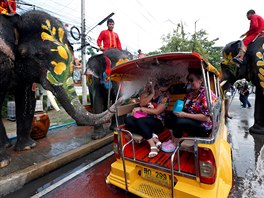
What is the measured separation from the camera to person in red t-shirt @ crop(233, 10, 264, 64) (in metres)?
5.36

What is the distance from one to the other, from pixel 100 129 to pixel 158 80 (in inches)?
94.1

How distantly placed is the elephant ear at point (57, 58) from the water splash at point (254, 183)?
10.8 feet

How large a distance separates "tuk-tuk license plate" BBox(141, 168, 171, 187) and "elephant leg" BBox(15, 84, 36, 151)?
9.88ft

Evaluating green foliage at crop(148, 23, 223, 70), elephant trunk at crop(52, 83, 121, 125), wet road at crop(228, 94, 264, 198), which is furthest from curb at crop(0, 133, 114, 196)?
green foliage at crop(148, 23, 223, 70)

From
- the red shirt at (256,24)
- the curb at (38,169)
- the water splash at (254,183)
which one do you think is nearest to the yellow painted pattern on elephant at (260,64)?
the red shirt at (256,24)

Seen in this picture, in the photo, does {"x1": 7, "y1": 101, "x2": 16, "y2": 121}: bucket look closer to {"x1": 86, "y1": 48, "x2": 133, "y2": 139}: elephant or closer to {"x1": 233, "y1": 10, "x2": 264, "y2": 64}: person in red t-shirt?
{"x1": 86, "y1": 48, "x2": 133, "y2": 139}: elephant

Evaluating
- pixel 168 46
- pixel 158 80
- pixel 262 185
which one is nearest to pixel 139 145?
pixel 158 80

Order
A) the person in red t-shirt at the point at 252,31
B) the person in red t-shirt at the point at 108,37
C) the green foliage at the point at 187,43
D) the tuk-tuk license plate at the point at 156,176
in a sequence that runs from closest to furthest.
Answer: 1. the tuk-tuk license plate at the point at 156,176
2. the person in red t-shirt at the point at 252,31
3. the person in red t-shirt at the point at 108,37
4. the green foliage at the point at 187,43

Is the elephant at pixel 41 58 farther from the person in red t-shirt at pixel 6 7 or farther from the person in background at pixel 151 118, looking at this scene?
the person in background at pixel 151 118

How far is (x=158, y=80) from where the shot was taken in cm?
358

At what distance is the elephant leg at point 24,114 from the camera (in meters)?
4.19

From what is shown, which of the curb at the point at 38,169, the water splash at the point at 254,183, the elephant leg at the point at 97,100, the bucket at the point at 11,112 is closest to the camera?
the water splash at the point at 254,183

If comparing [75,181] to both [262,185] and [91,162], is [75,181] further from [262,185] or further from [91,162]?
[262,185]

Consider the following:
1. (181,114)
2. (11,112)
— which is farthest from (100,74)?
(11,112)
